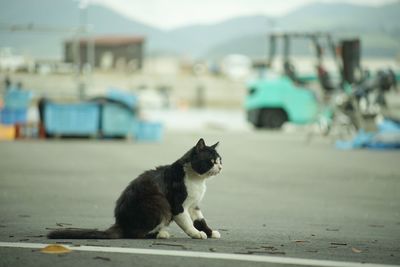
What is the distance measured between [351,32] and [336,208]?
84.5ft

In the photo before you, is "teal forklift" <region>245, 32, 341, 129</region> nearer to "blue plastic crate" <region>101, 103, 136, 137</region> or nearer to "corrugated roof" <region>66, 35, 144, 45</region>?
"blue plastic crate" <region>101, 103, 136, 137</region>

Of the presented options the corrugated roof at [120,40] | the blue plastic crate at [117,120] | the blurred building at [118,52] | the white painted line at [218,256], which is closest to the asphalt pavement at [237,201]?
the white painted line at [218,256]

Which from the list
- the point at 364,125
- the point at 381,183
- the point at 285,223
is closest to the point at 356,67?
the point at 364,125

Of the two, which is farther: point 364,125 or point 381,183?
point 364,125

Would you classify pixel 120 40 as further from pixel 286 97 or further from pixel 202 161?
pixel 202 161

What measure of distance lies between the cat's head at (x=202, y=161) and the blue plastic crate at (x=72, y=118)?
22575 mm

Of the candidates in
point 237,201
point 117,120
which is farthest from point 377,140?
point 237,201

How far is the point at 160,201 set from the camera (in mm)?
7820

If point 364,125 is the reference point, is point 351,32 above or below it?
above

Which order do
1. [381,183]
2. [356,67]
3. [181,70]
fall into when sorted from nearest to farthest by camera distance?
[381,183], [356,67], [181,70]

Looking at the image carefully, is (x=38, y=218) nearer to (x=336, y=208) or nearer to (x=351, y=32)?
(x=336, y=208)

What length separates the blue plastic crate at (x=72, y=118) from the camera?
30.4 m

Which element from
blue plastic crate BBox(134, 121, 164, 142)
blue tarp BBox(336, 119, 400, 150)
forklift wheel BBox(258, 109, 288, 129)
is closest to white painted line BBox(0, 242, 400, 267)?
blue tarp BBox(336, 119, 400, 150)

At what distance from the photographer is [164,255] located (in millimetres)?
7160
